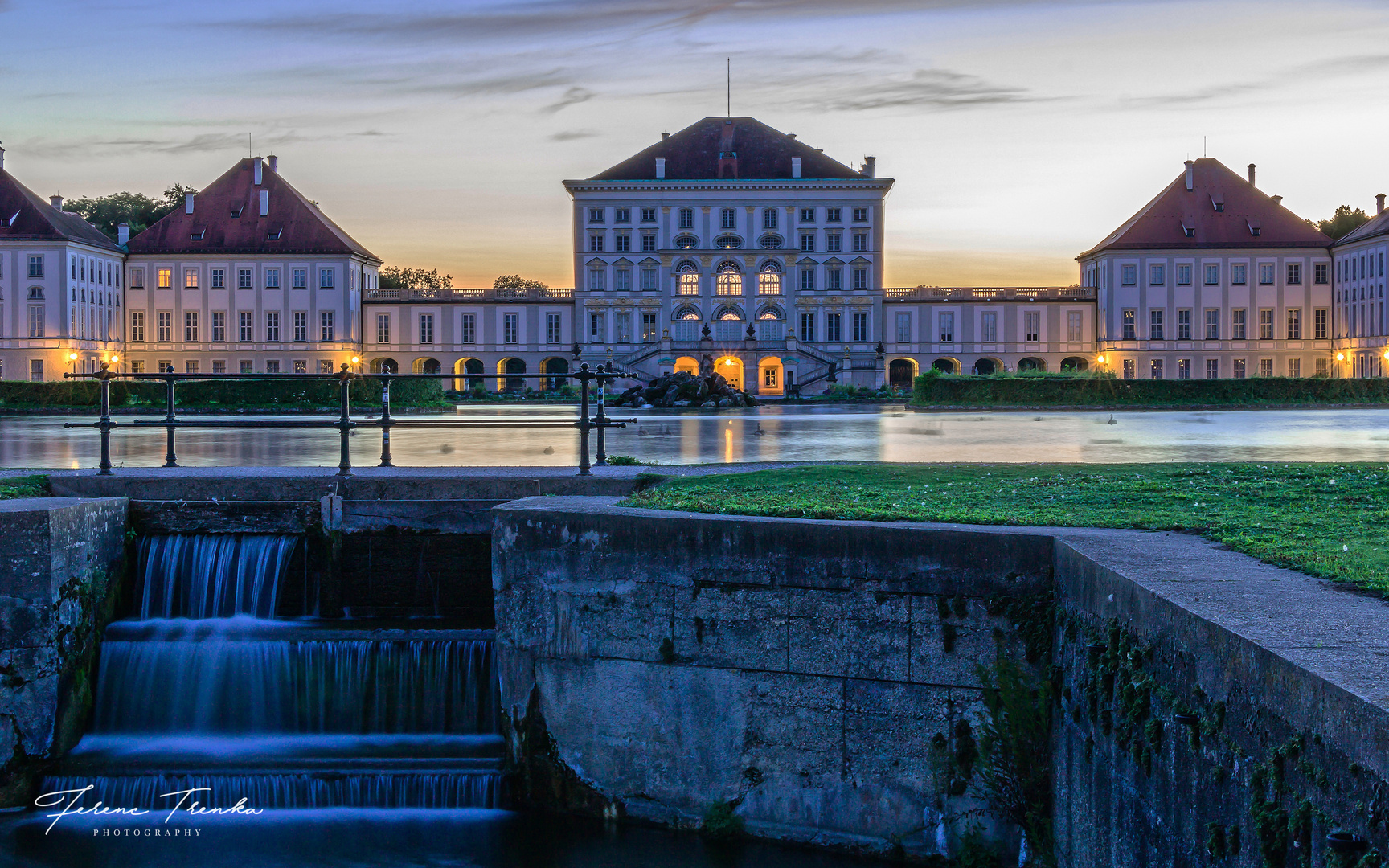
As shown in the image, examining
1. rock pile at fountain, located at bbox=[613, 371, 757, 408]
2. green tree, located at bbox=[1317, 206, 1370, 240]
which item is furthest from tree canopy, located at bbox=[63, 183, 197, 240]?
green tree, located at bbox=[1317, 206, 1370, 240]

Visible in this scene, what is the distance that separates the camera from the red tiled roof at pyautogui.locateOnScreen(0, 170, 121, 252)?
263ft

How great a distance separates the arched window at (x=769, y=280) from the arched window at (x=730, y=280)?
4.48 ft

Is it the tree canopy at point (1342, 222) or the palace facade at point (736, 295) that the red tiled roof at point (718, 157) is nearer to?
the palace facade at point (736, 295)

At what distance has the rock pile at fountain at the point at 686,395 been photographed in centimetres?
5034

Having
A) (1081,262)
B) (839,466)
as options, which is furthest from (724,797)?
(1081,262)

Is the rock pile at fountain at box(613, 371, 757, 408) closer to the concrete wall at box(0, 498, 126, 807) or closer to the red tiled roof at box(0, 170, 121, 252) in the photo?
the concrete wall at box(0, 498, 126, 807)

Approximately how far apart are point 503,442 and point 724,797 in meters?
14.2

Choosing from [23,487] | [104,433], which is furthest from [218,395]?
[23,487]

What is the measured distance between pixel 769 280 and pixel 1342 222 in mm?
47912

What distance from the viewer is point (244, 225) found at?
89250mm

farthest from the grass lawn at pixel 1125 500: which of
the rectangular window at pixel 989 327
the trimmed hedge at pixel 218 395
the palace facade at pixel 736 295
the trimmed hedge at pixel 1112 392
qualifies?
the rectangular window at pixel 989 327

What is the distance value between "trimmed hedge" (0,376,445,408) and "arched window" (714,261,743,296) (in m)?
45.6

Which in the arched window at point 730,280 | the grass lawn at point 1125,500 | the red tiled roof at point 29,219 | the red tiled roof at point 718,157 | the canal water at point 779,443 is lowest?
the grass lawn at point 1125,500

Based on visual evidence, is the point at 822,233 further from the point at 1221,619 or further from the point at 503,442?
the point at 1221,619
